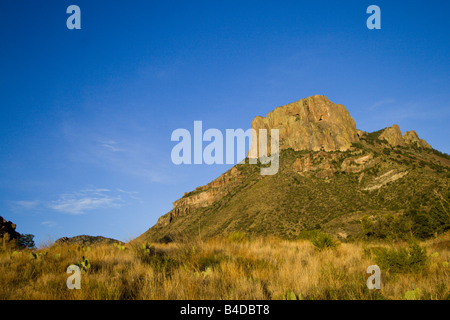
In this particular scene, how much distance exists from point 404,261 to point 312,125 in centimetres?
13853

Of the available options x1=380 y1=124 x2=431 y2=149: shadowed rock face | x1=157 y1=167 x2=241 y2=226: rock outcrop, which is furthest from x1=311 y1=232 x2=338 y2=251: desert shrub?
x1=380 y1=124 x2=431 y2=149: shadowed rock face

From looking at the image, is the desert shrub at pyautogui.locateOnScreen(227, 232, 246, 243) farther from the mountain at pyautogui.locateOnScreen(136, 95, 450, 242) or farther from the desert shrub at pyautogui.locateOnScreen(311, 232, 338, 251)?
the desert shrub at pyautogui.locateOnScreen(311, 232, 338, 251)

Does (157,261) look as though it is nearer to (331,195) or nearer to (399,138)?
(331,195)

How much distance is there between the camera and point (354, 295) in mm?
3570

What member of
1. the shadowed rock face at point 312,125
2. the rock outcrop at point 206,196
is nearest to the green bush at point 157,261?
the rock outcrop at point 206,196

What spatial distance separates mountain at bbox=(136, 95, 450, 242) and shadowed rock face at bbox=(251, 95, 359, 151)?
49 centimetres

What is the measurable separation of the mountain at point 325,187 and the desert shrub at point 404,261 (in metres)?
5.28

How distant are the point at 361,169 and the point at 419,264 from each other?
9940 cm

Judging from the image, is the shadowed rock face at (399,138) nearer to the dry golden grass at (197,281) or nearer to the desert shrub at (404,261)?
the desert shrub at (404,261)

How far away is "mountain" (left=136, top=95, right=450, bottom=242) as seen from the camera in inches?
1965

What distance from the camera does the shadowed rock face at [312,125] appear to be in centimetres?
12600

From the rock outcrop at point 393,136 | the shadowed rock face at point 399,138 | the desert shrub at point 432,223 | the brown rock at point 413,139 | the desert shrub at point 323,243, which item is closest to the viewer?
the desert shrub at point 323,243

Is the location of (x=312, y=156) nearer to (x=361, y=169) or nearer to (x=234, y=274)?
(x=361, y=169)
